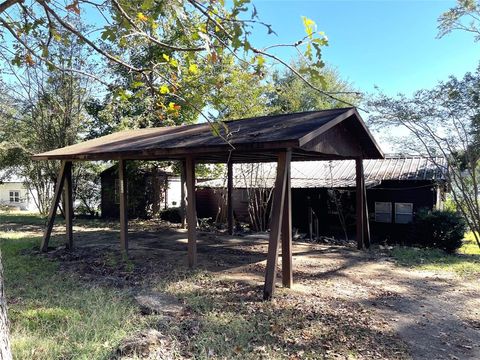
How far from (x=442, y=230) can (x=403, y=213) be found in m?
4.41

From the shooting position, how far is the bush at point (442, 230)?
35.4 ft

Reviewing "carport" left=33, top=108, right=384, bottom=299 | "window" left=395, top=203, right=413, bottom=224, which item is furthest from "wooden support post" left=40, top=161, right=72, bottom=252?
"window" left=395, top=203, right=413, bottom=224

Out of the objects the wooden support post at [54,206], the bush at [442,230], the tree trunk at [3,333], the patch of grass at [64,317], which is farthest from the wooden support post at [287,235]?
the bush at [442,230]

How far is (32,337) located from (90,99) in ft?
50.6

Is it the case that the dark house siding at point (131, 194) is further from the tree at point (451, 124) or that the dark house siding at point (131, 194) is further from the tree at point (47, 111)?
the tree at point (451, 124)

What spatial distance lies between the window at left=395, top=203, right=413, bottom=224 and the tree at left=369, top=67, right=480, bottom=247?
2.54 m

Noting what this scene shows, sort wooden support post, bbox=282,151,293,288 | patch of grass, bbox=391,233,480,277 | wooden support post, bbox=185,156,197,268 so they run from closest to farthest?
1. wooden support post, bbox=282,151,293,288
2. wooden support post, bbox=185,156,197,268
3. patch of grass, bbox=391,233,480,277

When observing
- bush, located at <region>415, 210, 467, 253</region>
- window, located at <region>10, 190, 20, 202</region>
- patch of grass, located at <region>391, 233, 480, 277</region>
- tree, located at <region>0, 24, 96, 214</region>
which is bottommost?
patch of grass, located at <region>391, 233, 480, 277</region>

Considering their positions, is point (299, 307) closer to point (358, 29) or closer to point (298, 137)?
point (298, 137)

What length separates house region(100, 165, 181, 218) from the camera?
18594 mm

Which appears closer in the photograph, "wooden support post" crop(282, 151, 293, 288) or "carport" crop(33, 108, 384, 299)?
"carport" crop(33, 108, 384, 299)

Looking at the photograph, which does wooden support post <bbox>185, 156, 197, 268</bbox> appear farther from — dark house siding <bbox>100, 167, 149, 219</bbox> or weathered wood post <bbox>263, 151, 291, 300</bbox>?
dark house siding <bbox>100, 167, 149, 219</bbox>

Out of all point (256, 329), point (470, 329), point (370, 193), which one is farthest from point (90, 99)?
point (470, 329)

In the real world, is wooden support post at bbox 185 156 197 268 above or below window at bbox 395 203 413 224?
above
